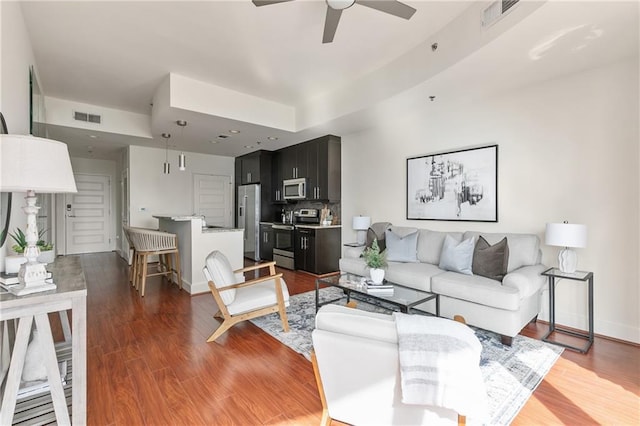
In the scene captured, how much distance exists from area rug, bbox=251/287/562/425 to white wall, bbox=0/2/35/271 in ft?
7.23

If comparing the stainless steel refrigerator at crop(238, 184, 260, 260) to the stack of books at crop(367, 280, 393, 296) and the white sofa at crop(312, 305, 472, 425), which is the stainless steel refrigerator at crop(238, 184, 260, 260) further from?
the white sofa at crop(312, 305, 472, 425)

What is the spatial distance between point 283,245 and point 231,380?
3965 millimetres

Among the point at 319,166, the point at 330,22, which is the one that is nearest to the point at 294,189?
the point at 319,166

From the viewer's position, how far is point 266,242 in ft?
22.0

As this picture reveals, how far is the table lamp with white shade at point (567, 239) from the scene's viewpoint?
2.67 m

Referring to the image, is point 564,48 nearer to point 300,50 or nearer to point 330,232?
point 300,50

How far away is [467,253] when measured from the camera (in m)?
3.36

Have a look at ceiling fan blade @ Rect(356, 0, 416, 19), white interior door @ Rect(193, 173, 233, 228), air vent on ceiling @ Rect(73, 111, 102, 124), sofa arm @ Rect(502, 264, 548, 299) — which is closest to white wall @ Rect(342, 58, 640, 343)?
sofa arm @ Rect(502, 264, 548, 299)

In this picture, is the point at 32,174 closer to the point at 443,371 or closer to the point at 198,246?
the point at 443,371

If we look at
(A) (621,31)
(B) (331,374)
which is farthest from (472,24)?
(B) (331,374)

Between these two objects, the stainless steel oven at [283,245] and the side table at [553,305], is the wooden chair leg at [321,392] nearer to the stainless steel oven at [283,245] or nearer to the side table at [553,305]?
the side table at [553,305]

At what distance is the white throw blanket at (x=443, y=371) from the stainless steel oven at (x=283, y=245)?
4688mm

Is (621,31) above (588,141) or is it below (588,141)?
above

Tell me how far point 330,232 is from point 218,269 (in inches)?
117
